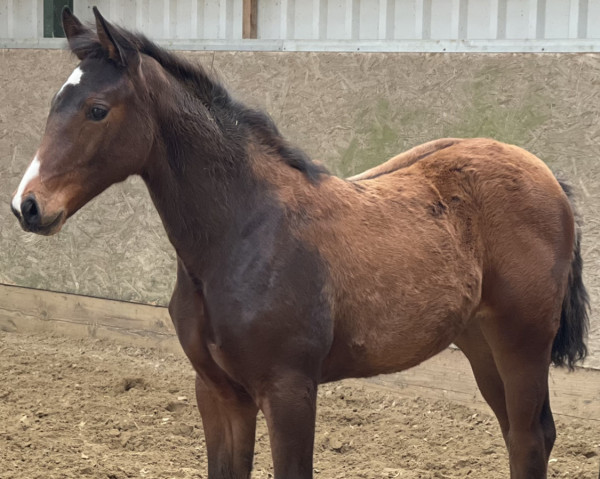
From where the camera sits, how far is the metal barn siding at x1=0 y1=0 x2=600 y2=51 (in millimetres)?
4992

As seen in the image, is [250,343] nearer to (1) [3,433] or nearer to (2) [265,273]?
(2) [265,273]

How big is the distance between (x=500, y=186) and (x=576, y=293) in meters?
0.59

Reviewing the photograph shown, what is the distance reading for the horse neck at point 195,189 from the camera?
117 inches

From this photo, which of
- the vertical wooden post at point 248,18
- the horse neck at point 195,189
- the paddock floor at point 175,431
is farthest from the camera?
the vertical wooden post at point 248,18

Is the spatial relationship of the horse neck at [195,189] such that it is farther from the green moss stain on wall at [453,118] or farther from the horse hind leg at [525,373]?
the green moss stain on wall at [453,118]

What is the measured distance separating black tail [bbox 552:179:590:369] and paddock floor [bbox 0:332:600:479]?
0.75 m

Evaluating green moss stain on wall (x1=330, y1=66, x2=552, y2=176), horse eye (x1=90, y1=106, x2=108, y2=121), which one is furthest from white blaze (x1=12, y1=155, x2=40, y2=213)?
green moss stain on wall (x1=330, y1=66, x2=552, y2=176)

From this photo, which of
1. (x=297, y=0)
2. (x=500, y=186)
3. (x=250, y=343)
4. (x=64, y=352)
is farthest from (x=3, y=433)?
(x=297, y=0)

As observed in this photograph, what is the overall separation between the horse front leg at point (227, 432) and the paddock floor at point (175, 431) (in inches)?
36.8

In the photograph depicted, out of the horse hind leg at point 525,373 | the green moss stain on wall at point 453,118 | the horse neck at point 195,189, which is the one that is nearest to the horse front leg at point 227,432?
the horse neck at point 195,189

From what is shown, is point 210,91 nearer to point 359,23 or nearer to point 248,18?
point 359,23

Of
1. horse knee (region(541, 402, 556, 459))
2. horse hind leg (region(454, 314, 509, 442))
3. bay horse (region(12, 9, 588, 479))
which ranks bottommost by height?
horse knee (region(541, 402, 556, 459))

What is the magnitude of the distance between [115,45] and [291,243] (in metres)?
0.83

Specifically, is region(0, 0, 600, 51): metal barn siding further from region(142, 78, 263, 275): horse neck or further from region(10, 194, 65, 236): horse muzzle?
region(10, 194, 65, 236): horse muzzle
